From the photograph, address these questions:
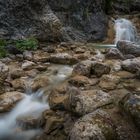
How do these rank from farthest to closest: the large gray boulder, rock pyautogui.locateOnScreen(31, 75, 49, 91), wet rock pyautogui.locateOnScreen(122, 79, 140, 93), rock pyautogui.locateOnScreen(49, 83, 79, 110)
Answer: the large gray boulder, rock pyautogui.locateOnScreen(31, 75, 49, 91), wet rock pyautogui.locateOnScreen(122, 79, 140, 93), rock pyautogui.locateOnScreen(49, 83, 79, 110)

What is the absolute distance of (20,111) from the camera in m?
5.41

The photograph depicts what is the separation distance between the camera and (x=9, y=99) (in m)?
5.55

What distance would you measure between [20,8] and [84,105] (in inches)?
254

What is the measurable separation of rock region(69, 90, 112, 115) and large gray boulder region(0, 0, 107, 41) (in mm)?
5406

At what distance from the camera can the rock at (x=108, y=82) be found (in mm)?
5621

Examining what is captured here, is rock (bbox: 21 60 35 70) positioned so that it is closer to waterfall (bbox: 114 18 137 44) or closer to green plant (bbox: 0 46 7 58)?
green plant (bbox: 0 46 7 58)

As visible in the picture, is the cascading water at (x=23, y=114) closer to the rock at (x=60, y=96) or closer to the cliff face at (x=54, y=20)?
the rock at (x=60, y=96)

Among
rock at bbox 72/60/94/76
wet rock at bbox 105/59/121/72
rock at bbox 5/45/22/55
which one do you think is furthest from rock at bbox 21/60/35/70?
wet rock at bbox 105/59/121/72

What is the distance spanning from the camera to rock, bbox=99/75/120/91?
18.4 ft

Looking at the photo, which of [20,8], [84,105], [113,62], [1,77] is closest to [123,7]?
[20,8]

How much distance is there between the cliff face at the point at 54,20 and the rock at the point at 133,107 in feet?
20.2

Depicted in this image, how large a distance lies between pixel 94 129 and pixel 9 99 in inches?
87.0

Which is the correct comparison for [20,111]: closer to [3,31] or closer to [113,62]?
[113,62]

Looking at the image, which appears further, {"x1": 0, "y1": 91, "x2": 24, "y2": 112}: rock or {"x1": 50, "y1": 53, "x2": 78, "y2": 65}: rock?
{"x1": 50, "y1": 53, "x2": 78, "y2": 65}: rock
